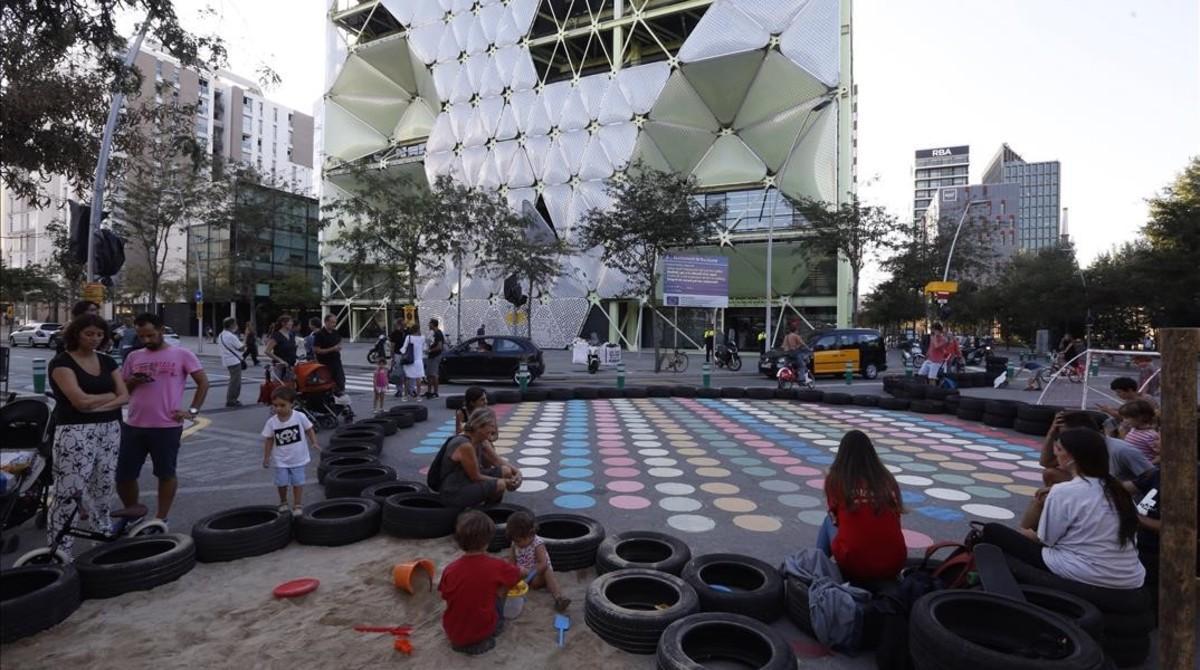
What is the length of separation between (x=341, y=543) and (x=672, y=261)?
19393 millimetres

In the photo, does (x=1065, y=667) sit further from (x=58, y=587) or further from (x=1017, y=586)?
(x=58, y=587)

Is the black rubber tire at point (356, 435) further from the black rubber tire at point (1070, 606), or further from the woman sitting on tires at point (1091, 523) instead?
the woman sitting on tires at point (1091, 523)

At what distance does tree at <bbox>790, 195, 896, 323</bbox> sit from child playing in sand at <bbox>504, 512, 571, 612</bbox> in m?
27.8

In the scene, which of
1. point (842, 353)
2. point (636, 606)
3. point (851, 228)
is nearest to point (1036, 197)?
point (851, 228)

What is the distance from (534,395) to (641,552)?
372 inches

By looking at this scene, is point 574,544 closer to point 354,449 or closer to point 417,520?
point 417,520

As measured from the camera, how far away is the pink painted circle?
5891 millimetres

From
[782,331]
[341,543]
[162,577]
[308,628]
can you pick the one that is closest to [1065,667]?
[308,628]

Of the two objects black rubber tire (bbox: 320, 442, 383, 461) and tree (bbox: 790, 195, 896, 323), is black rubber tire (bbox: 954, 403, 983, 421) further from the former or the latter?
tree (bbox: 790, 195, 896, 323)

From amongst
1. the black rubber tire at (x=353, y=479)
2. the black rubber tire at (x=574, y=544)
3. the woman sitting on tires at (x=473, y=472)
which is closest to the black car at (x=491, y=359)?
the black rubber tire at (x=353, y=479)

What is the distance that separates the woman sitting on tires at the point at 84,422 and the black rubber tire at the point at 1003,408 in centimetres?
1214

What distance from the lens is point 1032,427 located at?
9859 millimetres

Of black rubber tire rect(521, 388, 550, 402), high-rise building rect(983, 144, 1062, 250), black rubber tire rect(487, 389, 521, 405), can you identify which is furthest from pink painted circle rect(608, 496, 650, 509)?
high-rise building rect(983, 144, 1062, 250)

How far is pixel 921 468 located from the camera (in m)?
7.59
